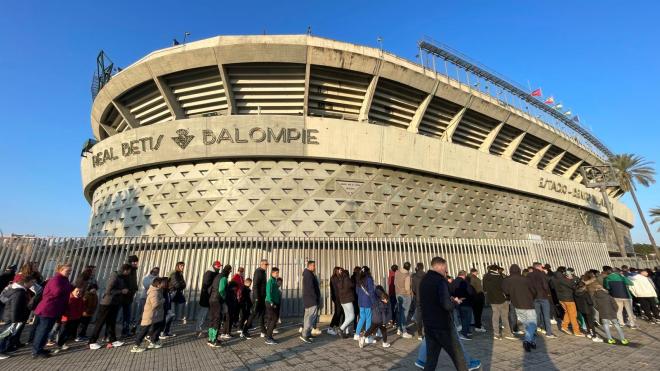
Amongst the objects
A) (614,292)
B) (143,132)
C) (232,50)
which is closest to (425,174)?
(614,292)

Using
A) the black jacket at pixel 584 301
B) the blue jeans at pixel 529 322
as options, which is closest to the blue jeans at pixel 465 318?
the blue jeans at pixel 529 322

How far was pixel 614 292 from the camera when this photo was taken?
8.28 metres

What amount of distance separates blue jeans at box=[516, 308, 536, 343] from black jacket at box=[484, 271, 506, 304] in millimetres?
694

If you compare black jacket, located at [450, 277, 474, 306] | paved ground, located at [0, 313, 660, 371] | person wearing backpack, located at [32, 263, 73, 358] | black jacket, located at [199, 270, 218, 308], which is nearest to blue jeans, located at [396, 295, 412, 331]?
paved ground, located at [0, 313, 660, 371]

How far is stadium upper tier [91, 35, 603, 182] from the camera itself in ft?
47.3

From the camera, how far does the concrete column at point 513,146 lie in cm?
2147

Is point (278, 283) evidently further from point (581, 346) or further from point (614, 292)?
point (614, 292)

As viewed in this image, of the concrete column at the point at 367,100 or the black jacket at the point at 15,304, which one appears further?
the concrete column at the point at 367,100

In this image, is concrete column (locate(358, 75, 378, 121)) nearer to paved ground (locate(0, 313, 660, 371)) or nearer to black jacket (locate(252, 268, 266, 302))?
black jacket (locate(252, 268, 266, 302))

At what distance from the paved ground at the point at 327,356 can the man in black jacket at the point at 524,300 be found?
40 centimetres

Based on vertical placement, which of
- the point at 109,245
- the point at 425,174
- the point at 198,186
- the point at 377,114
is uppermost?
the point at 377,114

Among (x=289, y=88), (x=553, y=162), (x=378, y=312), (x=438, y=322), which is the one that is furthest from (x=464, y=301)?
(x=553, y=162)

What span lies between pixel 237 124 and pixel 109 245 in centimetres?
700

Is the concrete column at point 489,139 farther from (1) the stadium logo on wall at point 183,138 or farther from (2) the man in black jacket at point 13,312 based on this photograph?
(2) the man in black jacket at point 13,312
